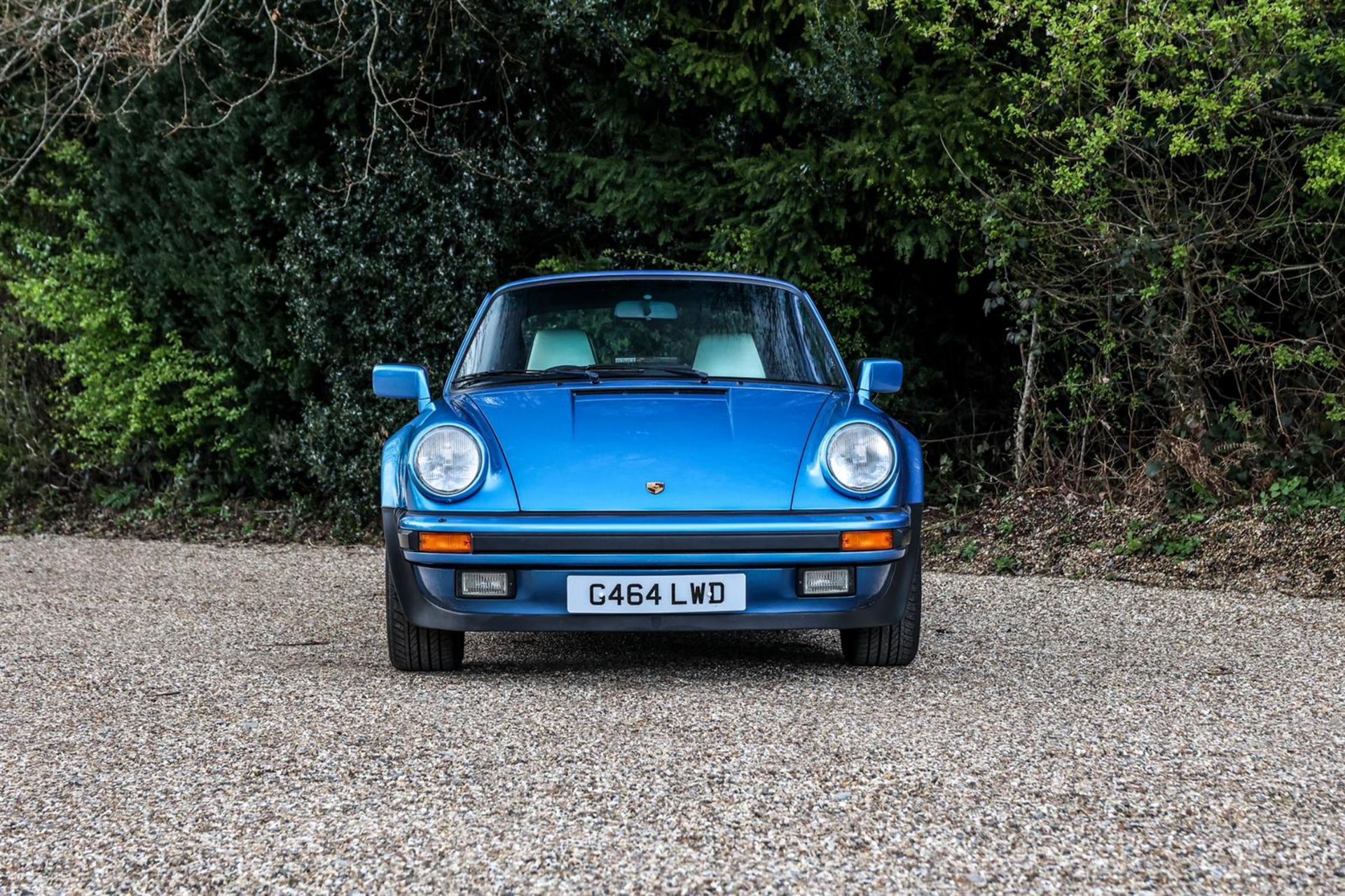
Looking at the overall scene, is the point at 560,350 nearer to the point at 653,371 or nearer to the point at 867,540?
the point at 653,371

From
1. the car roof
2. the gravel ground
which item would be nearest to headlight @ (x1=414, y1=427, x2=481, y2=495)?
the gravel ground

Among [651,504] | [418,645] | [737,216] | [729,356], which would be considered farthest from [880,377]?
[737,216]

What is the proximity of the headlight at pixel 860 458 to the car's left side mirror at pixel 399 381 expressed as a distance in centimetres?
163

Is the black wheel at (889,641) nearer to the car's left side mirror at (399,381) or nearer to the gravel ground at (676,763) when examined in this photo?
the gravel ground at (676,763)

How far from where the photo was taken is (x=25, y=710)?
14.7ft

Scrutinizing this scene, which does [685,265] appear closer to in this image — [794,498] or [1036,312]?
[1036,312]

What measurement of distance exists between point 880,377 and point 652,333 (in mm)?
917

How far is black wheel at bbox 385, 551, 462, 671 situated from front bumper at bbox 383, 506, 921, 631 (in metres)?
0.27

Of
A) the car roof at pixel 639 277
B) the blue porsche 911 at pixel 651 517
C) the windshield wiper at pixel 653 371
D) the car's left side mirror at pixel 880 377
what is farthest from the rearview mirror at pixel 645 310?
the car's left side mirror at pixel 880 377

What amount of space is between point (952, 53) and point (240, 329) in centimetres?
546

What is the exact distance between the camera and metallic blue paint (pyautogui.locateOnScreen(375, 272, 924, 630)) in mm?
4391

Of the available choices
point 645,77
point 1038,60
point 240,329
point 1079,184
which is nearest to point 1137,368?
point 1079,184

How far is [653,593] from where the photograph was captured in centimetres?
440

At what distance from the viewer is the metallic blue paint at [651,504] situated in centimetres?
439
